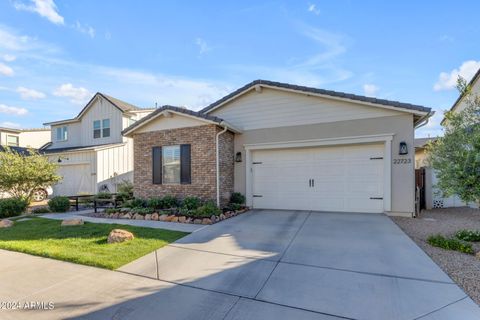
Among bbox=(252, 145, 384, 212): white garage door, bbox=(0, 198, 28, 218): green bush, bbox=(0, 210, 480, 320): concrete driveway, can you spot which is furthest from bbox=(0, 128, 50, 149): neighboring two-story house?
bbox=(0, 210, 480, 320): concrete driveway

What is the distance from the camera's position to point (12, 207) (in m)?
9.53

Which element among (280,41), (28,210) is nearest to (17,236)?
(28,210)

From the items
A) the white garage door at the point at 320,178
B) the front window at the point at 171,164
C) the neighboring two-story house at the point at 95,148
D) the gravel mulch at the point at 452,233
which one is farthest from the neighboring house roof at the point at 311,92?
the neighboring two-story house at the point at 95,148

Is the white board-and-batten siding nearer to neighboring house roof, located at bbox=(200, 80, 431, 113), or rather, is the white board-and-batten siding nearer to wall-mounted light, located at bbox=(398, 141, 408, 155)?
neighboring house roof, located at bbox=(200, 80, 431, 113)

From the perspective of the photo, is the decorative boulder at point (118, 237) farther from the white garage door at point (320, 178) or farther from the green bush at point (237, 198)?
the white garage door at point (320, 178)

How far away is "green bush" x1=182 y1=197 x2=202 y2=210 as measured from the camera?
27.5 ft

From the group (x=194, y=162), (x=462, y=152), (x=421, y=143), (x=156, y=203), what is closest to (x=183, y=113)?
(x=194, y=162)

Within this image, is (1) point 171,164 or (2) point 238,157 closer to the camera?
(1) point 171,164

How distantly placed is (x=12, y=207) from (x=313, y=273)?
37.6 ft

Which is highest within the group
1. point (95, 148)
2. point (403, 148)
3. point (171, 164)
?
point (95, 148)

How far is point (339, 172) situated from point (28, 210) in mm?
12881

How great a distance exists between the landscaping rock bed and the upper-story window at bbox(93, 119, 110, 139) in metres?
10.8

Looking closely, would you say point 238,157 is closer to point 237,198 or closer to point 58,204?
point 237,198

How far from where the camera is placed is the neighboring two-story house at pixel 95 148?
1553 centimetres
